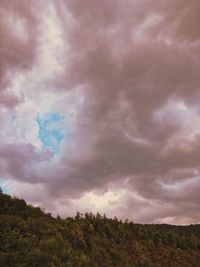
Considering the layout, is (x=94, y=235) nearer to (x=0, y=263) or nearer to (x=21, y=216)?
(x=21, y=216)

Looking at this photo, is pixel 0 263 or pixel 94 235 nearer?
pixel 0 263

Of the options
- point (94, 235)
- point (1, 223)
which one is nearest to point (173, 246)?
point (94, 235)

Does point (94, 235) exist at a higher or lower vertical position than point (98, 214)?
lower

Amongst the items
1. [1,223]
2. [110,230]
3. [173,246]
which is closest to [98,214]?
[110,230]

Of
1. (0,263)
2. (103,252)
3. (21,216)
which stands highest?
(21,216)

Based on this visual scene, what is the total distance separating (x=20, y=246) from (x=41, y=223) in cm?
442

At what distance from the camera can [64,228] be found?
2550 centimetres

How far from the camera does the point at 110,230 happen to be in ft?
101

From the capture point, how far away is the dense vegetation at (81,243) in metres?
19.5

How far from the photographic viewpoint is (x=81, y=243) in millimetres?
24484

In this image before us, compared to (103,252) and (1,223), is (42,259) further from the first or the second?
(103,252)

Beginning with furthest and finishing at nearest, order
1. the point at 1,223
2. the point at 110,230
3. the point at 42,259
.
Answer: the point at 110,230
the point at 1,223
the point at 42,259

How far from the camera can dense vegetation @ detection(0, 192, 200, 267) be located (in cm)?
1955

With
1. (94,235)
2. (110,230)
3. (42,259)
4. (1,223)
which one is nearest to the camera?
(42,259)
